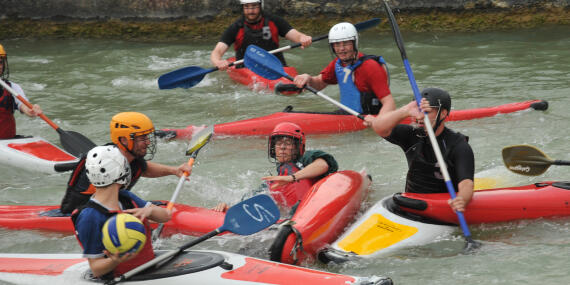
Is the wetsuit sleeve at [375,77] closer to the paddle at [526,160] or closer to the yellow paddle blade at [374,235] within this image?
the paddle at [526,160]

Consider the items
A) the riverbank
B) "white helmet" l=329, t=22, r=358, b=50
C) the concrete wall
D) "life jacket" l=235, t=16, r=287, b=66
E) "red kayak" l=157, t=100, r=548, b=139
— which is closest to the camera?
"white helmet" l=329, t=22, r=358, b=50

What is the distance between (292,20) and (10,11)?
5472 mm

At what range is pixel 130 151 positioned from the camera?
180 inches

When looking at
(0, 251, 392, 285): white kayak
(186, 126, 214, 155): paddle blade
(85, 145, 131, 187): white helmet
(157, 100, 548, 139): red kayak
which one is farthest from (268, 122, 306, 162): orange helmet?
(157, 100, 548, 139): red kayak

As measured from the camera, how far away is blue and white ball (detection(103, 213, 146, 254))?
339 cm

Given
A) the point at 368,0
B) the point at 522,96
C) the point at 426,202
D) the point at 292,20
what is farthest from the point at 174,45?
the point at 426,202

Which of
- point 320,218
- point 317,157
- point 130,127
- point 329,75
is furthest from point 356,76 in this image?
point 130,127

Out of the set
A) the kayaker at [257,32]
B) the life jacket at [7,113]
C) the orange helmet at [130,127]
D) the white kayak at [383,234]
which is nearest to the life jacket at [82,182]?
the orange helmet at [130,127]

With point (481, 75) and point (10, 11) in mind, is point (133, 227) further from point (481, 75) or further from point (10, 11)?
point (10, 11)

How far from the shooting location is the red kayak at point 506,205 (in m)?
4.69

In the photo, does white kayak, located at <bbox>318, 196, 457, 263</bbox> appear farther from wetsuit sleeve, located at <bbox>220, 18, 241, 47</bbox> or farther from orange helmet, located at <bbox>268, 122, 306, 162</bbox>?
wetsuit sleeve, located at <bbox>220, 18, 241, 47</bbox>

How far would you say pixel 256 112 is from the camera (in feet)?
27.8

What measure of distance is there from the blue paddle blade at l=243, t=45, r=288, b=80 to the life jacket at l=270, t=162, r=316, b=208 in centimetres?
207

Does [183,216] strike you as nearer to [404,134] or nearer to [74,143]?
[404,134]
